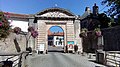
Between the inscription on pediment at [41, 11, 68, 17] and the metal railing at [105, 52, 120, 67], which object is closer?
the metal railing at [105, 52, 120, 67]

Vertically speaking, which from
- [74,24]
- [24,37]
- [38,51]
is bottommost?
[38,51]

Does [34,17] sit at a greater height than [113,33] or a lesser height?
greater

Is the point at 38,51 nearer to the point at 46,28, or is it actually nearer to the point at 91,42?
the point at 46,28

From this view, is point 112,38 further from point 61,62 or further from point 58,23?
point 61,62

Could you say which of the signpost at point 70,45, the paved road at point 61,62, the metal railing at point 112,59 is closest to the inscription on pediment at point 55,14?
the signpost at point 70,45

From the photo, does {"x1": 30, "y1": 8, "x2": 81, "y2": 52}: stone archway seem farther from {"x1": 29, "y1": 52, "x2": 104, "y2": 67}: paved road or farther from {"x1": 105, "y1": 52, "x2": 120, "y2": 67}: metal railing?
{"x1": 105, "y1": 52, "x2": 120, "y2": 67}: metal railing

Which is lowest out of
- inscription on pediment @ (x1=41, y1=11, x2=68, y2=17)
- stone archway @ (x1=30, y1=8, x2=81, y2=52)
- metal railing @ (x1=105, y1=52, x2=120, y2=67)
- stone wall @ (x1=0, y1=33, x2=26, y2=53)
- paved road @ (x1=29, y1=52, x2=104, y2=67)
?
paved road @ (x1=29, y1=52, x2=104, y2=67)

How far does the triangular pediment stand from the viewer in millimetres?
31066

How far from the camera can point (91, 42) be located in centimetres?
3028

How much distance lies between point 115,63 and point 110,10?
18.5 metres

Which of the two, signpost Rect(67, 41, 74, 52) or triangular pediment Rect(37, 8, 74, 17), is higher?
triangular pediment Rect(37, 8, 74, 17)

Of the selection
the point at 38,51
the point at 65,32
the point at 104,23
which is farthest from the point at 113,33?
the point at 38,51

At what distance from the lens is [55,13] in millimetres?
31594

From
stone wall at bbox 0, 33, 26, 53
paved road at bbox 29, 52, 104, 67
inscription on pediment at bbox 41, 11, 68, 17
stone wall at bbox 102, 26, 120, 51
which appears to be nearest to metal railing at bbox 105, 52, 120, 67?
paved road at bbox 29, 52, 104, 67
